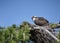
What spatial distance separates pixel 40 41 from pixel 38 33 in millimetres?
233

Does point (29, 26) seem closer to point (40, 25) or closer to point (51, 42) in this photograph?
point (40, 25)

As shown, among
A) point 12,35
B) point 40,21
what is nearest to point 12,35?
point 12,35

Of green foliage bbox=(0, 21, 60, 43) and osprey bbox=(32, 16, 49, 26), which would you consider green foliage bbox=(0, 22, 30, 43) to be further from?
osprey bbox=(32, 16, 49, 26)

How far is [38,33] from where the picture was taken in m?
5.85

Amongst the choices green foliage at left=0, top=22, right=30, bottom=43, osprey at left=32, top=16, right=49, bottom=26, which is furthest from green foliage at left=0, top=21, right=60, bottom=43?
osprey at left=32, top=16, right=49, bottom=26

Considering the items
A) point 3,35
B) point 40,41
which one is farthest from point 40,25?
point 3,35

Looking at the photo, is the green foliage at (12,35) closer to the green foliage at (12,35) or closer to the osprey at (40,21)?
the green foliage at (12,35)

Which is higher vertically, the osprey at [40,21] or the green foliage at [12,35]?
the osprey at [40,21]

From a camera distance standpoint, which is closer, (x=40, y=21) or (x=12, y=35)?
(x=12, y=35)

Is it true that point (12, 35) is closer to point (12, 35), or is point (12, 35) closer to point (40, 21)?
point (12, 35)

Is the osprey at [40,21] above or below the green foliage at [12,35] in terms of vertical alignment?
above

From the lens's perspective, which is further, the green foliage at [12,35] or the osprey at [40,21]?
the osprey at [40,21]

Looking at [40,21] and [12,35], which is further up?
[40,21]

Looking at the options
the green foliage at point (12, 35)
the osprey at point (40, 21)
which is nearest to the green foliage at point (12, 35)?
the green foliage at point (12, 35)
